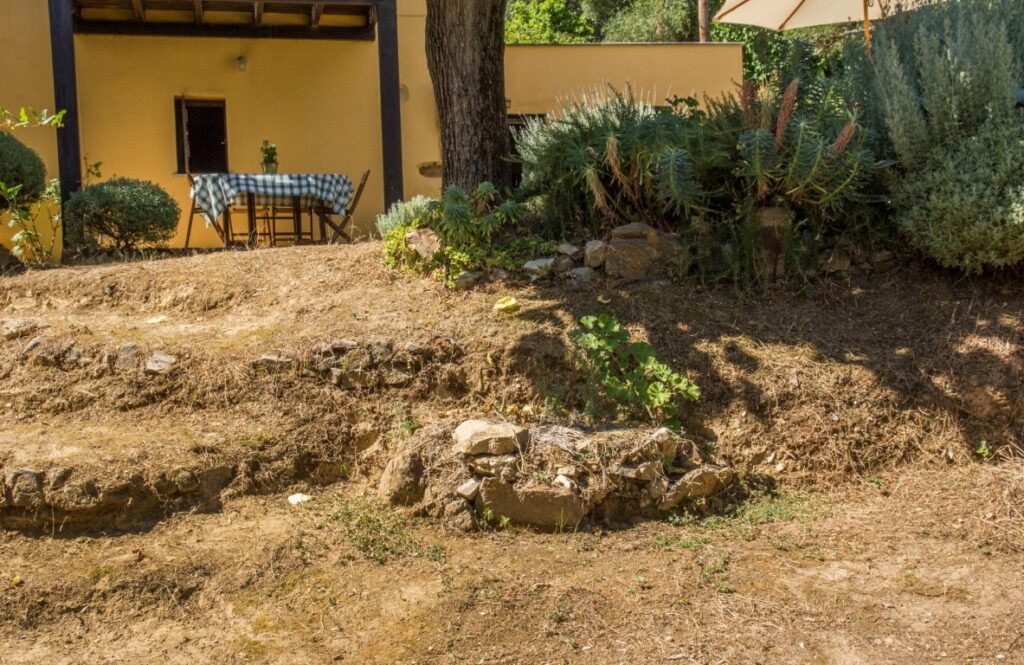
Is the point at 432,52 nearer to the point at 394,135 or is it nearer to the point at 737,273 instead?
the point at 737,273

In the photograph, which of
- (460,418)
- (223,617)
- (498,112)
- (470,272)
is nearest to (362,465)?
(460,418)

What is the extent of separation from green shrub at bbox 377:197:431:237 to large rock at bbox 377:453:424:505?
241 centimetres

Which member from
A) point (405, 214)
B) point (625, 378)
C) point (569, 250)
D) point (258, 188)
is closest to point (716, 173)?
point (569, 250)

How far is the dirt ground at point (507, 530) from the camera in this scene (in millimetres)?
3648

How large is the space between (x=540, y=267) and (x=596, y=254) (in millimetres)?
342

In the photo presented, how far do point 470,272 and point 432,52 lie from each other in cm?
185

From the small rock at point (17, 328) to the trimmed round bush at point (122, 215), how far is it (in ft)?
10.7

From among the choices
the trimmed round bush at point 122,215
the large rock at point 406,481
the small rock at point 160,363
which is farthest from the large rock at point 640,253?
the trimmed round bush at point 122,215

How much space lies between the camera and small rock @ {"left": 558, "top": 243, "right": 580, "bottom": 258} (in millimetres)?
6191

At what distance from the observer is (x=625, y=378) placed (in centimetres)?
511

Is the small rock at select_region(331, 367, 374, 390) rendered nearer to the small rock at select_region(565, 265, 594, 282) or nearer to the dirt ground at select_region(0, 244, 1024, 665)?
the dirt ground at select_region(0, 244, 1024, 665)

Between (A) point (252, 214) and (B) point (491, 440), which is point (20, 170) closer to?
(A) point (252, 214)

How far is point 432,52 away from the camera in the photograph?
703cm

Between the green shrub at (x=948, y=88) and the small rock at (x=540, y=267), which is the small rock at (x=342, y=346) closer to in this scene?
the small rock at (x=540, y=267)
